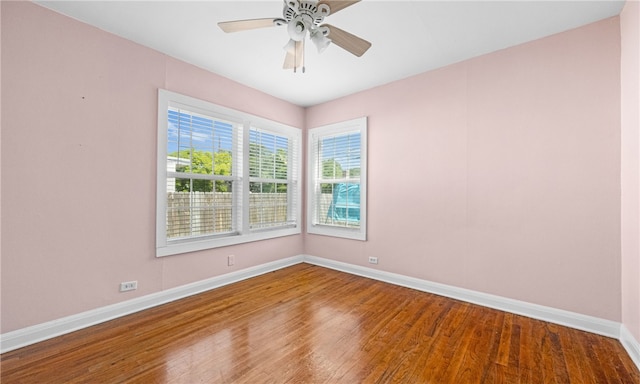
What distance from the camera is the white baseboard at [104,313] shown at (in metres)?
2.07

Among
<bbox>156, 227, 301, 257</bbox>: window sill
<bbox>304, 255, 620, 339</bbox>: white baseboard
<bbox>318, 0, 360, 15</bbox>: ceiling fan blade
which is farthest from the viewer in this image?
<bbox>156, 227, 301, 257</bbox>: window sill

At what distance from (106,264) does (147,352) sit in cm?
105

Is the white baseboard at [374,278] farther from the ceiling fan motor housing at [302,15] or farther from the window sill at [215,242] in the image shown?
the ceiling fan motor housing at [302,15]

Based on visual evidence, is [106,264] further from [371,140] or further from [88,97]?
[371,140]

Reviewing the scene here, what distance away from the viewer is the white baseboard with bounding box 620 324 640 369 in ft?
6.30

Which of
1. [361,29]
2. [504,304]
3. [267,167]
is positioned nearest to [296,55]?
[361,29]

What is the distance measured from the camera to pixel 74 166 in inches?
92.7

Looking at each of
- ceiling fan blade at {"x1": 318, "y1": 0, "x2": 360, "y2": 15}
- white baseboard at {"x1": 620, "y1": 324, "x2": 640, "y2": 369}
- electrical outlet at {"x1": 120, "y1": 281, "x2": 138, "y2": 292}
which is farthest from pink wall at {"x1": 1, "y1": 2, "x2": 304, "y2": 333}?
white baseboard at {"x1": 620, "y1": 324, "x2": 640, "y2": 369}

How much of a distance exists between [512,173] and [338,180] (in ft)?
7.57

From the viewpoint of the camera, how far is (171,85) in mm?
3000

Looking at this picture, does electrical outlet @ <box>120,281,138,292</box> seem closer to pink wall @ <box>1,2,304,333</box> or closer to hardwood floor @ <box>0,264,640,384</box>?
pink wall @ <box>1,2,304,333</box>

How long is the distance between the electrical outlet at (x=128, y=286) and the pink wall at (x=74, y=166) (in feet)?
0.17

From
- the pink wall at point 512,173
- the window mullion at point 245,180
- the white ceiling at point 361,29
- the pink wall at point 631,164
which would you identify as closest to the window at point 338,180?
the pink wall at point 512,173

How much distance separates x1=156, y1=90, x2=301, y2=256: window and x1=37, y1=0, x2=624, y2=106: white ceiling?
646 millimetres
